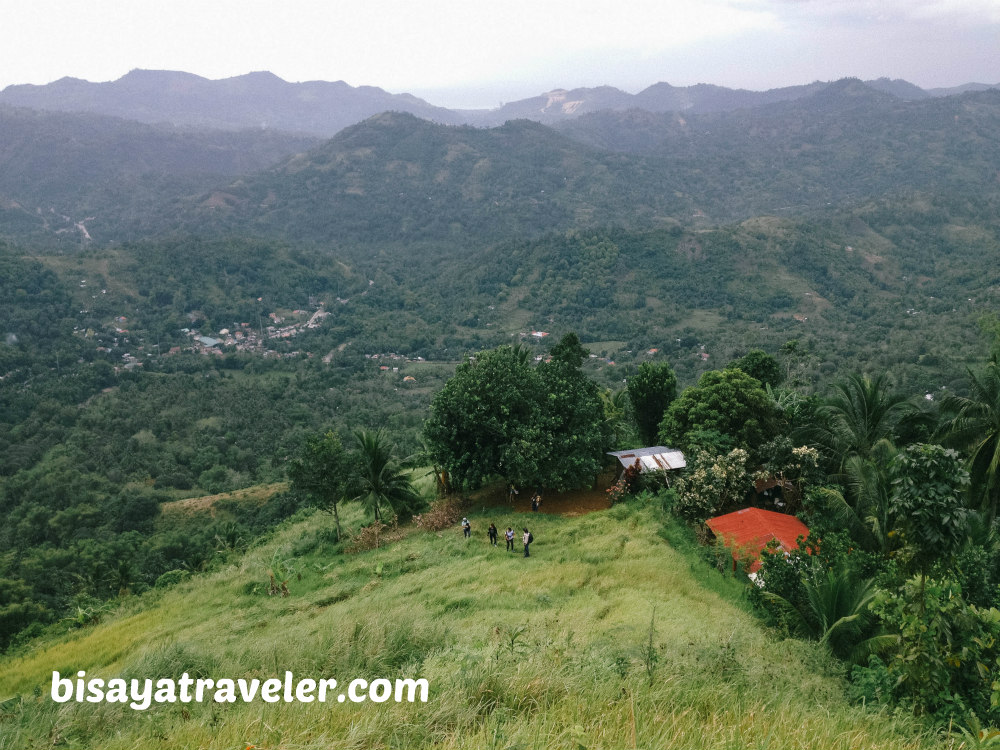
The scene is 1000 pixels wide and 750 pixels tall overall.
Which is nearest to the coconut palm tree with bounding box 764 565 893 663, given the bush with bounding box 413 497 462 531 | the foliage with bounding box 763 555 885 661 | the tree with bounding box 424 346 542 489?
the foliage with bounding box 763 555 885 661

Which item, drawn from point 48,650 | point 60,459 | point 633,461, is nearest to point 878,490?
point 633,461

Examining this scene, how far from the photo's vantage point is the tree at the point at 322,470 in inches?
792

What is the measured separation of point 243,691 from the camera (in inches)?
221

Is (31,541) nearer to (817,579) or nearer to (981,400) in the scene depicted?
(817,579)

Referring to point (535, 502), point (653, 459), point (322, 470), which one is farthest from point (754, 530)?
point (322, 470)

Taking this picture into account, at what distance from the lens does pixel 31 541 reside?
37281 mm

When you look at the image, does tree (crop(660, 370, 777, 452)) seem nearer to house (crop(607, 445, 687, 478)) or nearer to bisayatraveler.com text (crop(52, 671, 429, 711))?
house (crop(607, 445, 687, 478))

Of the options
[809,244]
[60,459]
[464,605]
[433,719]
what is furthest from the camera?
[809,244]

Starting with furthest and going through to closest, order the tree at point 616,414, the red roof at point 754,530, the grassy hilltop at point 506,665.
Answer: the tree at point 616,414 < the red roof at point 754,530 < the grassy hilltop at point 506,665

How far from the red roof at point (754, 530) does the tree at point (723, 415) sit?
125 inches

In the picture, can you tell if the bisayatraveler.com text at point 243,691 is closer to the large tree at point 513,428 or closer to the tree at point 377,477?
the large tree at point 513,428

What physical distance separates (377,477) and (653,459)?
9.52 metres

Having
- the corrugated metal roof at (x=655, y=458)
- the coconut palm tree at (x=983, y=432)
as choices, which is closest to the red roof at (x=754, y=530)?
the corrugated metal roof at (x=655, y=458)

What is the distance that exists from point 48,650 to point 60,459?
40.7 m
